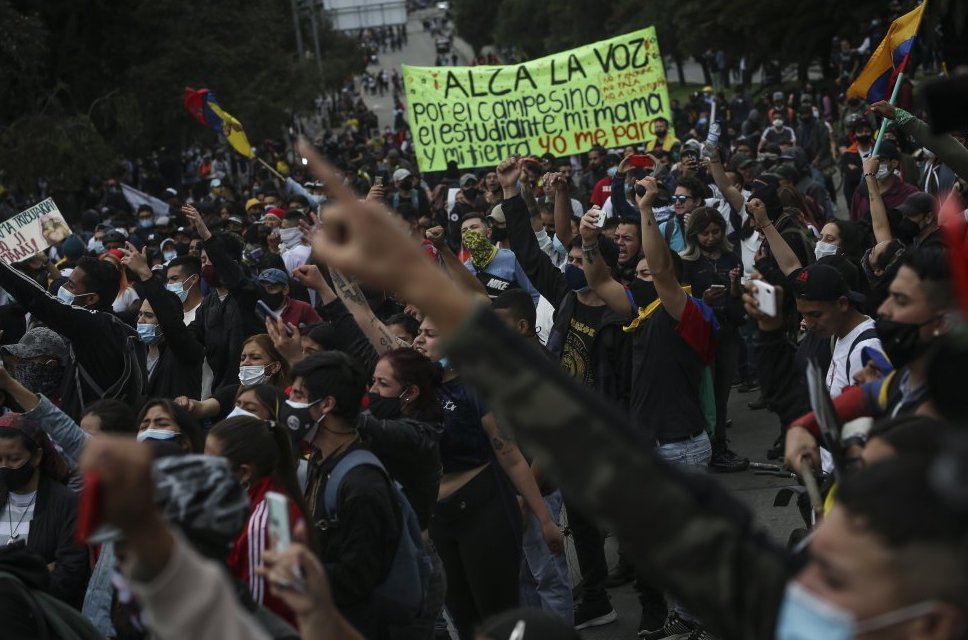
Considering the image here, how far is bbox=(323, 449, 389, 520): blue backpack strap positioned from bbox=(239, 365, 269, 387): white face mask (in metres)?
2.21

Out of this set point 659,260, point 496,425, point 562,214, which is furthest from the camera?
point 562,214

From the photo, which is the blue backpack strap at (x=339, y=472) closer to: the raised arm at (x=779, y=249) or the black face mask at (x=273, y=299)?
the raised arm at (x=779, y=249)

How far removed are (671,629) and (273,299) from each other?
3384mm

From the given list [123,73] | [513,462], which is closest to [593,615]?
[513,462]

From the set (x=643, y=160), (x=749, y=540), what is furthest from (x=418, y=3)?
(x=749, y=540)

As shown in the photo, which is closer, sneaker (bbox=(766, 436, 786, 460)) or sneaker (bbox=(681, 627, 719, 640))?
sneaker (bbox=(681, 627, 719, 640))

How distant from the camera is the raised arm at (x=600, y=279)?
673cm

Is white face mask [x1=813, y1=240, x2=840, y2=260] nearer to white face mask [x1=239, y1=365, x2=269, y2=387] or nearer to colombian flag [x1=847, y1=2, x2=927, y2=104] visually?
colombian flag [x1=847, y1=2, x2=927, y2=104]

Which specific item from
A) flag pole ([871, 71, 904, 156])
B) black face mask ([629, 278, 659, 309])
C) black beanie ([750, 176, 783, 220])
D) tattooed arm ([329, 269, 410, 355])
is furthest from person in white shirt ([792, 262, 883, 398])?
black beanie ([750, 176, 783, 220])

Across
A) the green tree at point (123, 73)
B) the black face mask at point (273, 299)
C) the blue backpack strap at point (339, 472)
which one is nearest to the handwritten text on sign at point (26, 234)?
the black face mask at point (273, 299)

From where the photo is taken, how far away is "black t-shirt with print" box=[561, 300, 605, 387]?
7.12m

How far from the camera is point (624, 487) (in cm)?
225

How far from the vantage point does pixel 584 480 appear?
225 cm

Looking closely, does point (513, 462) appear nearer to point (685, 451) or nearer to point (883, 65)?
point (685, 451)
